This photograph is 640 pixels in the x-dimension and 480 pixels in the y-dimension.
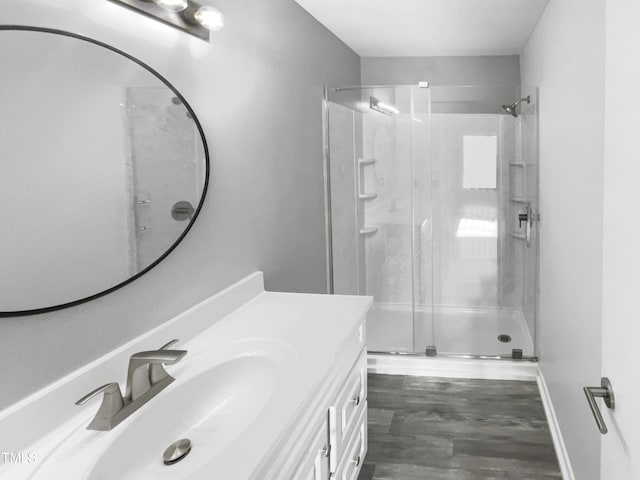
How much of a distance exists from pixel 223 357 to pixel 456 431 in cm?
156

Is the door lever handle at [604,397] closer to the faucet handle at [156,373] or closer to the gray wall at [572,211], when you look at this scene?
the gray wall at [572,211]

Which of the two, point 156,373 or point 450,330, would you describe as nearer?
point 156,373

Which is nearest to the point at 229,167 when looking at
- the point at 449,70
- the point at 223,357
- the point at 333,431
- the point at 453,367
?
the point at 223,357

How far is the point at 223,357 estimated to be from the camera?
1.57 metres

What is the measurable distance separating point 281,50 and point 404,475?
206cm

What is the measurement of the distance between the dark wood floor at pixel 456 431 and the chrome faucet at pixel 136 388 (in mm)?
1277

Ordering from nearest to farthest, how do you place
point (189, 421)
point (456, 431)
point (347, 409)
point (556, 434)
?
point (189, 421)
point (347, 409)
point (556, 434)
point (456, 431)

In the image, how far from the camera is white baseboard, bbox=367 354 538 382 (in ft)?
10.5

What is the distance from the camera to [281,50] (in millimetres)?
2502

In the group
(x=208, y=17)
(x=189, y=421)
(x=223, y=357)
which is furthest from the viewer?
(x=208, y=17)

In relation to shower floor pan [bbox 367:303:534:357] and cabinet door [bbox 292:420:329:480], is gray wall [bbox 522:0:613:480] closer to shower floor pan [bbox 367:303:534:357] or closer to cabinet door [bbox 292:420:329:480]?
shower floor pan [bbox 367:303:534:357]

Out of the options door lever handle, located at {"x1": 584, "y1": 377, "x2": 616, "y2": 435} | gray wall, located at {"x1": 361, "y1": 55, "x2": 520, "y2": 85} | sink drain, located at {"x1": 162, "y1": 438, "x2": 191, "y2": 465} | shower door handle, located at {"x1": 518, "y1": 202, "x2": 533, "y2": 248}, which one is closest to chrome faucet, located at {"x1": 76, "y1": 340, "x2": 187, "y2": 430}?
sink drain, located at {"x1": 162, "y1": 438, "x2": 191, "y2": 465}

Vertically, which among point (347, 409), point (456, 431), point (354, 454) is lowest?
point (456, 431)

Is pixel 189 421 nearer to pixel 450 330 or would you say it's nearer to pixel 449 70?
pixel 450 330
